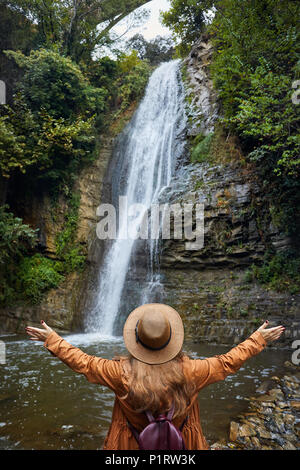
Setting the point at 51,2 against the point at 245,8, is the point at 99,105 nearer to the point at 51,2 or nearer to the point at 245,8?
the point at 51,2

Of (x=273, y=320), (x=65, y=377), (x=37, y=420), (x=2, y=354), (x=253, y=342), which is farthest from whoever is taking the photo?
(x=273, y=320)

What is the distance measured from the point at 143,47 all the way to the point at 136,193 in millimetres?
17173

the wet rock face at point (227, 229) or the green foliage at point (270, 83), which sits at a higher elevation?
the green foliage at point (270, 83)

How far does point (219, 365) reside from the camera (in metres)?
1.86

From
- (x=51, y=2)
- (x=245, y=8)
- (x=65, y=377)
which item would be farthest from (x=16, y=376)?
(x=51, y=2)

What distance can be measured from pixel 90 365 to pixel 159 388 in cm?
46

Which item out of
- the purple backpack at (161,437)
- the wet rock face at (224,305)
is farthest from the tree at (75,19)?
the purple backpack at (161,437)

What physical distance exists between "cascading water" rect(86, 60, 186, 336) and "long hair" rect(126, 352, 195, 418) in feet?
25.4

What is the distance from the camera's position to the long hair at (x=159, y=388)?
1.62 meters

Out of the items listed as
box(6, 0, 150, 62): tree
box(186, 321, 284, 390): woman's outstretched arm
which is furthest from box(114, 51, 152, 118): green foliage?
box(186, 321, 284, 390): woman's outstretched arm

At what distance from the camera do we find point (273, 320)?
25.0 feet

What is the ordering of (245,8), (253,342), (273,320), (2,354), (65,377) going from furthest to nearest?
1. (245,8)
2. (273,320)
3. (2,354)
4. (65,377)
5. (253,342)

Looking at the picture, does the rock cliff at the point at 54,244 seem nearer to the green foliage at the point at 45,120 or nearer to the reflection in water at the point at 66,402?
the green foliage at the point at 45,120

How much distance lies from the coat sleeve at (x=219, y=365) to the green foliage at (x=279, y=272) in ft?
22.4
